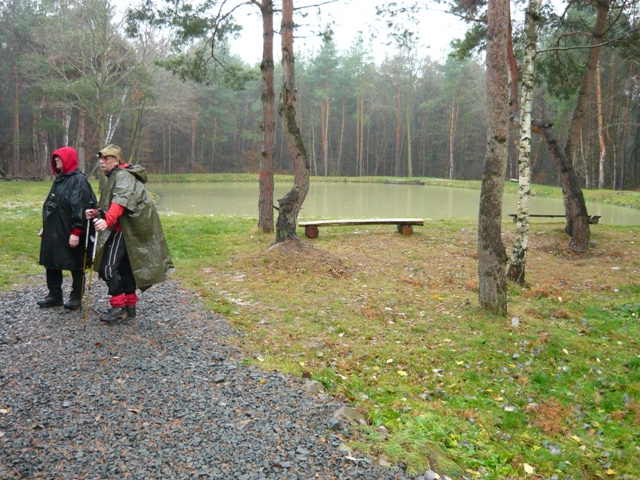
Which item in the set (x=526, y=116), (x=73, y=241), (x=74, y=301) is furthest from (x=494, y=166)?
(x=74, y=301)

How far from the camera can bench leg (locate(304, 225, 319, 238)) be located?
12.6 metres

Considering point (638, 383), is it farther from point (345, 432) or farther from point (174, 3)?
point (174, 3)

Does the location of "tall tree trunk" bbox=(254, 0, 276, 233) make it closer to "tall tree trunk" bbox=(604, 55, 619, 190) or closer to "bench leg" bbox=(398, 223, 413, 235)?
"bench leg" bbox=(398, 223, 413, 235)

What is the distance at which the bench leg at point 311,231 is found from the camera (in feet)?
41.5

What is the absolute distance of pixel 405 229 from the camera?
13.5 m

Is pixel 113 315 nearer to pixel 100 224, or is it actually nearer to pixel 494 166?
pixel 100 224

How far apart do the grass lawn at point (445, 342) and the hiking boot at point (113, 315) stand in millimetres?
1350

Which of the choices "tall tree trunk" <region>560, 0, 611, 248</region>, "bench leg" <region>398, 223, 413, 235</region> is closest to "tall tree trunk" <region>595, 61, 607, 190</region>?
"tall tree trunk" <region>560, 0, 611, 248</region>

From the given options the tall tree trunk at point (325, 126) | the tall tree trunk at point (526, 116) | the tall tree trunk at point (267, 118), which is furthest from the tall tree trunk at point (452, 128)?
the tall tree trunk at point (526, 116)

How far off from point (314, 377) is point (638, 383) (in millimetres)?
3396

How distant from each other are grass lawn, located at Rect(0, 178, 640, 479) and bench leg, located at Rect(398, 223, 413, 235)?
1.58m

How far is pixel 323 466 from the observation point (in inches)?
129

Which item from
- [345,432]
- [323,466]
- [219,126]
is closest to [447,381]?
[345,432]

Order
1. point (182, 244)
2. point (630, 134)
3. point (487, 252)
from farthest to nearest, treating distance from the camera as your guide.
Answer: point (630, 134) → point (182, 244) → point (487, 252)
